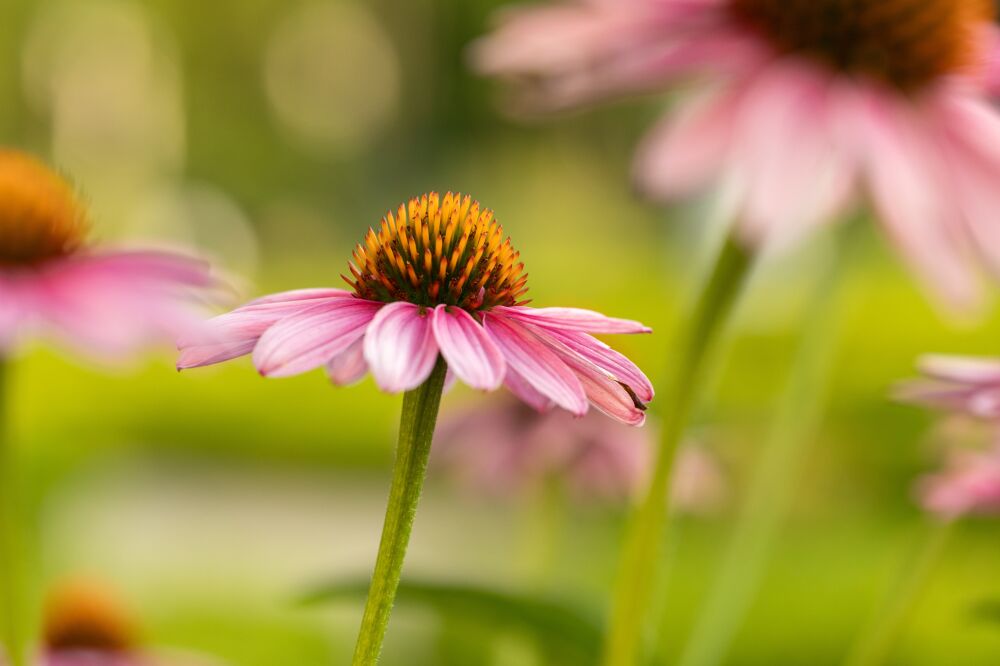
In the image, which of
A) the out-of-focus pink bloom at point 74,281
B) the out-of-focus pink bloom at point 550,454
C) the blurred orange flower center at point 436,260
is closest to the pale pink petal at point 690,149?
the blurred orange flower center at point 436,260

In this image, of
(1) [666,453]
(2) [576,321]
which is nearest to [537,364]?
(2) [576,321]

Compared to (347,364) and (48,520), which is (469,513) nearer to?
(48,520)

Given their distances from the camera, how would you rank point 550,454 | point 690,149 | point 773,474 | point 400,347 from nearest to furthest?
1. point 400,347
2. point 690,149
3. point 773,474
4. point 550,454

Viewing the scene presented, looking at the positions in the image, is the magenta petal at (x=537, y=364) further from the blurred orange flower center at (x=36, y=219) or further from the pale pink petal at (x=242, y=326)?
the blurred orange flower center at (x=36, y=219)

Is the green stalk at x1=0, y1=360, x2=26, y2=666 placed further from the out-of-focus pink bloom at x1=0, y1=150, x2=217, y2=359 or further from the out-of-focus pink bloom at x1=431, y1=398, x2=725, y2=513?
the out-of-focus pink bloom at x1=431, y1=398, x2=725, y2=513

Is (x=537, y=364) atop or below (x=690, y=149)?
below

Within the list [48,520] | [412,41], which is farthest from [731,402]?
[412,41]

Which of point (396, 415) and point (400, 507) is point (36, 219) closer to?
point (400, 507)

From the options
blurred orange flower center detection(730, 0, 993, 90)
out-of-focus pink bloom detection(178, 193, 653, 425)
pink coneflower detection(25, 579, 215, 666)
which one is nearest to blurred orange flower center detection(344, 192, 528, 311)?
out-of-focus pink bloom detection(178, 193, 653, 425)
